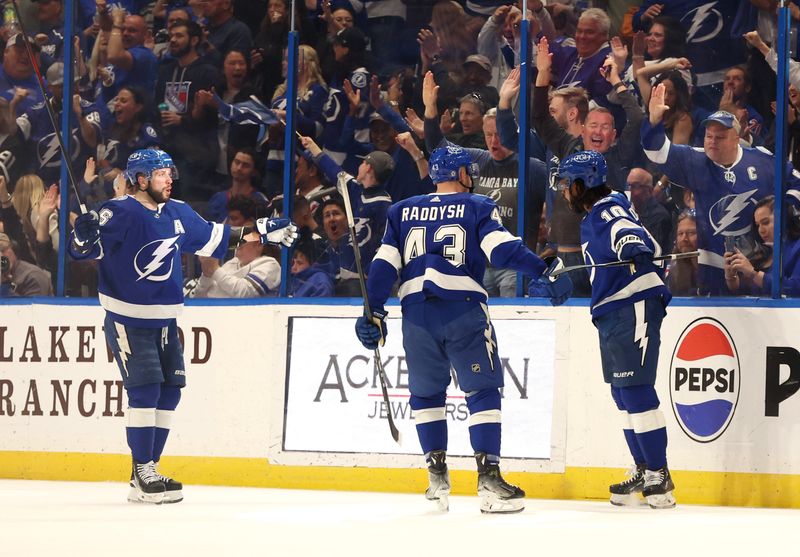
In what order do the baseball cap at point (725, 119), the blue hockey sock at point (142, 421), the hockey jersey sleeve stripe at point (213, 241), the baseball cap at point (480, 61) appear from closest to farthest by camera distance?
the blue hockey sock at point (142, 421), the hockey jersey sleeve stripe at point (213, 241), the baseball cap at point (725, 119), the baseball cap at point (480, 61)

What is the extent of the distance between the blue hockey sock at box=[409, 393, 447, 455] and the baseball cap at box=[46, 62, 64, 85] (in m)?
3.74

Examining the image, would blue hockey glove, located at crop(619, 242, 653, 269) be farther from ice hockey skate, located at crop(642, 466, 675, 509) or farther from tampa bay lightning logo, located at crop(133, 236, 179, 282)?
tampa bay lightning logo, located at crop(133, 236, 179, 282)

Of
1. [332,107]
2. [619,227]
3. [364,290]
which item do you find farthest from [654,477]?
[332,107]

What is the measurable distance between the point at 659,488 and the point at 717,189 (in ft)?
5.49

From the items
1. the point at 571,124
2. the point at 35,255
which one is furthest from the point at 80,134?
the point at 571,124

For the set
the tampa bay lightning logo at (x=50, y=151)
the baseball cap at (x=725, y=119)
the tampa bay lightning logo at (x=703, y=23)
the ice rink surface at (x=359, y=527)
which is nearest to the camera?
the ice rink surface at (x=359, y=527)

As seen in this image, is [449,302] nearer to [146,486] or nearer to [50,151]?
[146,486]

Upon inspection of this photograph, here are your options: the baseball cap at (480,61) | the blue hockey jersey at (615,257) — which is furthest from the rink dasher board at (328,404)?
the baseball cap at (480,61)

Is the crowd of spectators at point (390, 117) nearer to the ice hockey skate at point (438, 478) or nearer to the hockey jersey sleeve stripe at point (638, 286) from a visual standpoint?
the hockey jersey sleeve stripe at point (638, 286)

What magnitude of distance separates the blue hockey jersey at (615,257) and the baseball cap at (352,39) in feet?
7.60

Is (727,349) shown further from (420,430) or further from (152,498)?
(152,498)

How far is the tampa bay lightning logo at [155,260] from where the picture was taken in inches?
212

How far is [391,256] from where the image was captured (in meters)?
5.05

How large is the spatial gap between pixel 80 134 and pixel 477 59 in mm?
2388
